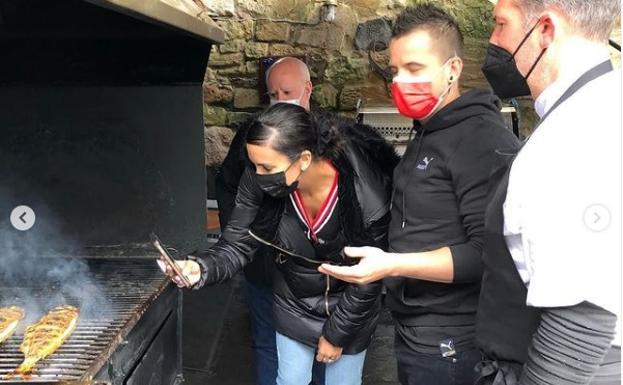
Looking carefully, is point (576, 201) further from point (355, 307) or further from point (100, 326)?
point (100, 326)

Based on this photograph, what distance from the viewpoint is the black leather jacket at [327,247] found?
7.46 feet

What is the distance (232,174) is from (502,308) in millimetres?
2127

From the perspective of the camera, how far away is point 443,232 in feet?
6.57

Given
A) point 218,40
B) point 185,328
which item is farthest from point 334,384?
point 185,328

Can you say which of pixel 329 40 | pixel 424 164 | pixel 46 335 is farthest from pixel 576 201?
pixel 329 40

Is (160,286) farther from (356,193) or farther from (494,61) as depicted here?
(494,61)

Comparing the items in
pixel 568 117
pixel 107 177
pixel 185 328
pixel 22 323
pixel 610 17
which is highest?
pixel 610 17

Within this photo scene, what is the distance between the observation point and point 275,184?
2.33m

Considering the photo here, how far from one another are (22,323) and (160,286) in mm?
620

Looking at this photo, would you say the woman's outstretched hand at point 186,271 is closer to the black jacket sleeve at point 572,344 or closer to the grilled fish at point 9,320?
the grilled fish at point 9,320

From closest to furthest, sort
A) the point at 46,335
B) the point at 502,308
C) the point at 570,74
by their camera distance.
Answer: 1. the point at 570,74
2. the point at 502,308
3. the point at 46,335

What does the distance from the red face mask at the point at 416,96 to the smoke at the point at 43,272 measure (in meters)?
1.63

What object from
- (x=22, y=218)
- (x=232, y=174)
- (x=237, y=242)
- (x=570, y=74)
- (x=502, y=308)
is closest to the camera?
(x=570, y=74)

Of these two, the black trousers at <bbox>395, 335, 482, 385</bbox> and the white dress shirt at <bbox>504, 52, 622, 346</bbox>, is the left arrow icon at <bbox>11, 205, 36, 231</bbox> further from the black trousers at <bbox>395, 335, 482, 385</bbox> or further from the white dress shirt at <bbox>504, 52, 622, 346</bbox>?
the white dress shirt at <bbox>504, 52, 622, 346</bbox>
